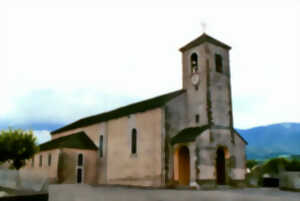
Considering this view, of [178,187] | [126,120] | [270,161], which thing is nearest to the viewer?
[178,187]

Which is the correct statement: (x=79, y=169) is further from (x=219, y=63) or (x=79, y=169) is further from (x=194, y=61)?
(x=219, y=63)

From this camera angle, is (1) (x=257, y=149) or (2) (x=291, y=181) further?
(1) (x=257, y=149)

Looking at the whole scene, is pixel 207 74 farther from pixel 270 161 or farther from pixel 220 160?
pixel 270 161

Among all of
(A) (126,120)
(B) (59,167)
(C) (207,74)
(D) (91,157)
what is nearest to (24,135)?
(B) (59,167)

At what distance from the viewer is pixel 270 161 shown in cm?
3625

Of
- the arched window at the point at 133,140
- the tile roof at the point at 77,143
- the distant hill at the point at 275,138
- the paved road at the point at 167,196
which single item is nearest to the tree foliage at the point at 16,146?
the tile roof at the point at 77,143

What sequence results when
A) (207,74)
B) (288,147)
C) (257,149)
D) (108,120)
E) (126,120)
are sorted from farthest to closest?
(288,147), (257,149), (108,120), (126,120), (207,74)

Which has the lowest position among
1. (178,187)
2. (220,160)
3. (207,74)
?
(178,187)

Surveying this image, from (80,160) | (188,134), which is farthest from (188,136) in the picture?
(80,160)

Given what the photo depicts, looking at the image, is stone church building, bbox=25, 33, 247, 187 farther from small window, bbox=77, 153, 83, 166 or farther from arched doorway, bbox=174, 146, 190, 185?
small window, bbox=77, 153, 83, 166

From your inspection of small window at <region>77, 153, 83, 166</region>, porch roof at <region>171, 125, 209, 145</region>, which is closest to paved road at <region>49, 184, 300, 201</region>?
porch roof at <region>171, 125, 209, 145</region>

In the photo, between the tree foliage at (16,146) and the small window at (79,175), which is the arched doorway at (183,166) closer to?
the small window at (79,175)

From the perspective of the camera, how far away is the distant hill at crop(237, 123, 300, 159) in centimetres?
15288

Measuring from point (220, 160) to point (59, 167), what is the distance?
637 inches
